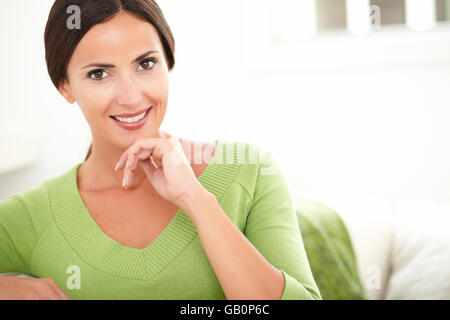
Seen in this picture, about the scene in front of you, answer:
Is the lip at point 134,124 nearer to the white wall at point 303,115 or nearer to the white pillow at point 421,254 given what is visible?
the white wall at point 303,115

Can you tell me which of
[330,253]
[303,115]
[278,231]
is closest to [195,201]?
[278,231]

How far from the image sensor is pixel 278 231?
102 cm

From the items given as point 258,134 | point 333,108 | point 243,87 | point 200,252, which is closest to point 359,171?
point 333,108

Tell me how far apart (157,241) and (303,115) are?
3.21ft

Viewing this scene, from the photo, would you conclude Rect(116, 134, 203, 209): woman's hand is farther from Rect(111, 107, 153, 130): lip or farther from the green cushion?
the green cushion

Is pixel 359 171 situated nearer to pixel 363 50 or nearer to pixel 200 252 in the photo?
pixel 363 50

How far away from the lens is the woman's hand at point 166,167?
0.94 m

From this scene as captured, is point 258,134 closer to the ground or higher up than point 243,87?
closer to the ground

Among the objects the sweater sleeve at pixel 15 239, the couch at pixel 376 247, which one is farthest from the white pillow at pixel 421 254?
the sweater sleeve at pixel 15 239

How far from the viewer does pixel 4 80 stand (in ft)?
5.44

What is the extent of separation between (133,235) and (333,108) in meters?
1.01

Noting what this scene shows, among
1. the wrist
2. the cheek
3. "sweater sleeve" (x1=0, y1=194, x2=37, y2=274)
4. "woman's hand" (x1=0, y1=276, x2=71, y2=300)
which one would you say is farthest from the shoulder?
the wrist
